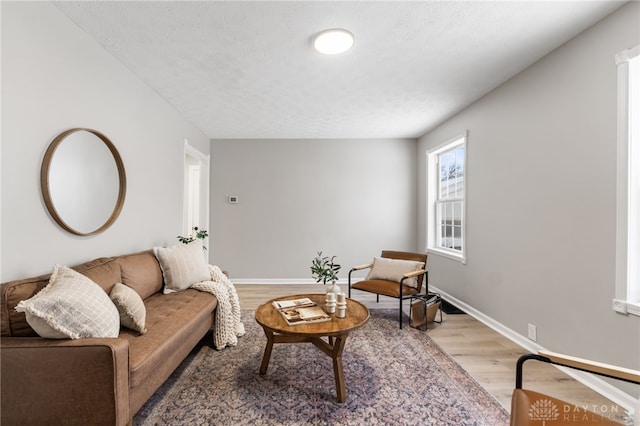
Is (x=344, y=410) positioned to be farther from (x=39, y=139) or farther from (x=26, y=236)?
(x=39, y=139)

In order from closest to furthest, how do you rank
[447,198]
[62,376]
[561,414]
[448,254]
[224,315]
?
1. [561,414]
2. [62,376]
3. [224,315]
4. [448,254]
5. [447,198]

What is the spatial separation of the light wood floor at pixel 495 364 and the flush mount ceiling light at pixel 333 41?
271 centimetres

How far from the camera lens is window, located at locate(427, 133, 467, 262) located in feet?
12.9

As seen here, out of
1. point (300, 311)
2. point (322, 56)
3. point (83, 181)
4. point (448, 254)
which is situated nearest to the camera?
point (83, 181)

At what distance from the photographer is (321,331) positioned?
192 cm

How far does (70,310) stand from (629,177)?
330 centimetres

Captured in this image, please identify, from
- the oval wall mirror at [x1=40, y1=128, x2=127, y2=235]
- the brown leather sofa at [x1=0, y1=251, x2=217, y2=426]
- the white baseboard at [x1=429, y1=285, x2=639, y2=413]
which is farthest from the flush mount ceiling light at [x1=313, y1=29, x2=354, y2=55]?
the white baseboard at [x1=429, y1=285, x2=639, y2=413]

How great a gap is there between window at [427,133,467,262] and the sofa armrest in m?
3.65

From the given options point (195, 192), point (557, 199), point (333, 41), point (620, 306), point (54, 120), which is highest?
point (333, 41)

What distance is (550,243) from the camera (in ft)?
7.92

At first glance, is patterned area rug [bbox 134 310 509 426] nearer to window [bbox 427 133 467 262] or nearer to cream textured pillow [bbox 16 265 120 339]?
cream textured pillow [bbox 16 265 120 339]

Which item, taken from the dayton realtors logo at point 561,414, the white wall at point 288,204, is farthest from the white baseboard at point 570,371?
the white wall at point 288,204

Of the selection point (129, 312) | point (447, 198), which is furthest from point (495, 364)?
point (129, 312)

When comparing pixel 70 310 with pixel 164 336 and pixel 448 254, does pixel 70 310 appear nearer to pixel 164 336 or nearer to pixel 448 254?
pixel 164 336
